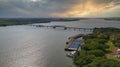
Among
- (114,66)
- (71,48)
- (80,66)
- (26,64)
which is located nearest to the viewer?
(114,66)

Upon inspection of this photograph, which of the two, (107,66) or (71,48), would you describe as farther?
(71,48)

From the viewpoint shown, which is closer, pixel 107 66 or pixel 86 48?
pixel 107 66

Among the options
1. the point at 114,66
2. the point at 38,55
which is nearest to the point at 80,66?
the point at 114,66

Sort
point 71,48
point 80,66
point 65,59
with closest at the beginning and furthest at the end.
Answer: point 80,66, point 65,59, point 71,48

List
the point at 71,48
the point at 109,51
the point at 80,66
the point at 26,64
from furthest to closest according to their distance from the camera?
the point at 71,48
the point at 109,51
the point at 26,64
the point at 80,66

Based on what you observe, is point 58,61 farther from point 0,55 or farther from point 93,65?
point 0,55

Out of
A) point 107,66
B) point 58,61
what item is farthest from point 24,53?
point 107,66

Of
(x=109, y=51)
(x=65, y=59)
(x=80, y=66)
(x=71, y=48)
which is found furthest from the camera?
(x=71, y=48)

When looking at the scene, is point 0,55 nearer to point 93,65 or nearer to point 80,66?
point 80,66
